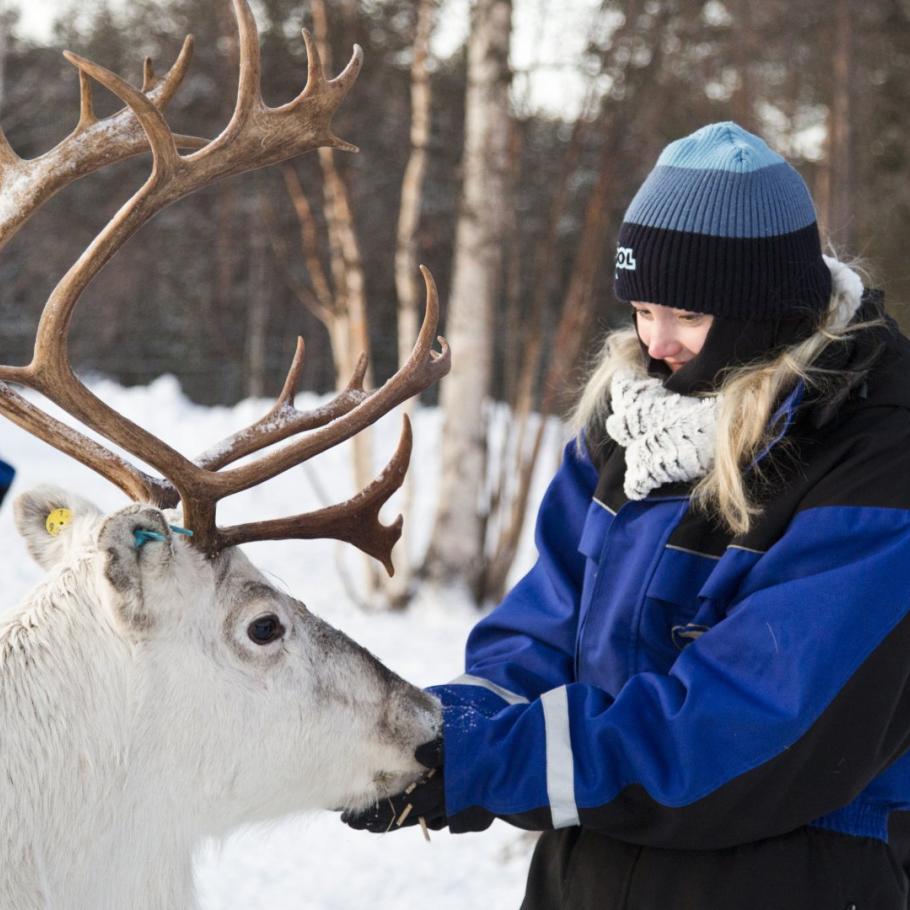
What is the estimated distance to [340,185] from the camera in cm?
788

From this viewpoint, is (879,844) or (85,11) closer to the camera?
(879,844)

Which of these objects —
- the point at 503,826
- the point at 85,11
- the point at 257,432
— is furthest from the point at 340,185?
the point at 85,11

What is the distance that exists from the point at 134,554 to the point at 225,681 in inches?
11.9

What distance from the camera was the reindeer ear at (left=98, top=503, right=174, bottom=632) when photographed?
1854 millimetres

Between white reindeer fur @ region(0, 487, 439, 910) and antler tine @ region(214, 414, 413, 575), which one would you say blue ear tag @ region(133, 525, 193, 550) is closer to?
white reindeer fur @ region(0, 487, 439, 910)

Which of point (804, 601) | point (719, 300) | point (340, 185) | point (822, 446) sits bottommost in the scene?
point (340, 185)

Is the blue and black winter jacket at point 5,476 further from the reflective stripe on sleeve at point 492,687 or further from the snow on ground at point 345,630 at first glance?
the reflective stripe on sleeve at point 492,687

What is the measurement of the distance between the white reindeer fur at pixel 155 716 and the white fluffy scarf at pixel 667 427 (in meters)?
0.57

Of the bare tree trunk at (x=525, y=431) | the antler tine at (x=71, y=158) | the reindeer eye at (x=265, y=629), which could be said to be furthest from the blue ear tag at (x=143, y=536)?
the bare tree trunk at (x=525, y=431)

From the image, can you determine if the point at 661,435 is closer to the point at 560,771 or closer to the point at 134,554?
the point at 560,771

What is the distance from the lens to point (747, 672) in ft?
5.84

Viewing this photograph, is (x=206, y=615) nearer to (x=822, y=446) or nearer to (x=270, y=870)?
(x=822, y=446)

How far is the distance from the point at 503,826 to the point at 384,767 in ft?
9.82

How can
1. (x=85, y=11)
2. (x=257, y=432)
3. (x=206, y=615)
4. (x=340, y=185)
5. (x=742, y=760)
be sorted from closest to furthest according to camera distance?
(x=742, y=760), (x=206, y=615), (x=257, y=432), (x=340, y=185), (x=85, y=11)
